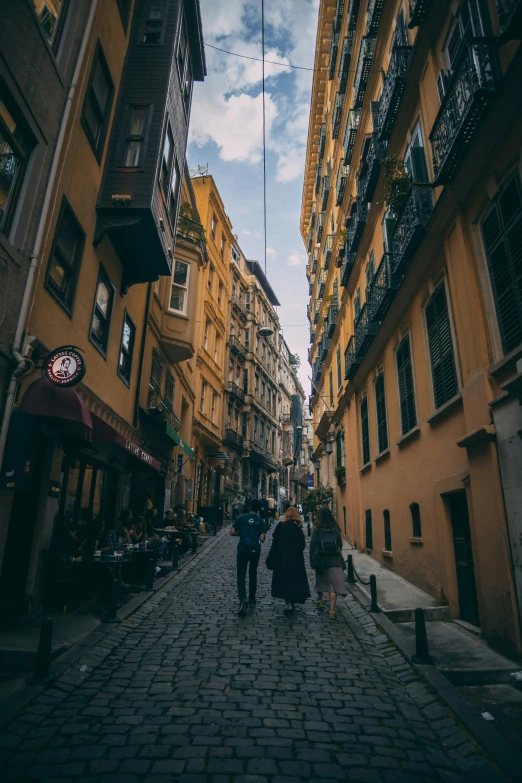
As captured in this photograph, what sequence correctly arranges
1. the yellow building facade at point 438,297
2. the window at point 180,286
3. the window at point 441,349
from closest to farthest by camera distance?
the yellow building facade at point 438,297 → the window at point 441,349 → the window at point 180,286

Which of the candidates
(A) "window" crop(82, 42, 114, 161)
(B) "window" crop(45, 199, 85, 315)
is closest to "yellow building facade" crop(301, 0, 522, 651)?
(A) "window" crop(82, 42, 114, 161)

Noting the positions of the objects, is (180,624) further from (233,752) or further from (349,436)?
(349,436)

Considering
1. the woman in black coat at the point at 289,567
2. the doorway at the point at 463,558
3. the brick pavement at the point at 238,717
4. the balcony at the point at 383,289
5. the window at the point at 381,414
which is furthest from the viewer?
the window at the point at 381,414

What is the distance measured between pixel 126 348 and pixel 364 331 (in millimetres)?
7063

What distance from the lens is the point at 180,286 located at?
62.2 ft

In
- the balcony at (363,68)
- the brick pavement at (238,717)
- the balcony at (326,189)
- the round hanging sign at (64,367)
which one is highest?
the balcony at (326,189)

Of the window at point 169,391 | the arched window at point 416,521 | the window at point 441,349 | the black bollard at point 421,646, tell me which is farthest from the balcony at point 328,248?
the black bollard at point 421,646

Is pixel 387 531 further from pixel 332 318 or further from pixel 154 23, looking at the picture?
pixel 154 23

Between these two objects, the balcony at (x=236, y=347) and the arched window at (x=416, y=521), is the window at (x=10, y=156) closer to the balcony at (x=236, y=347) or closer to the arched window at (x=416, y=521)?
the arched window at (x=416, y=521)

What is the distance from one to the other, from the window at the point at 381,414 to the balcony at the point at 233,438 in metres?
21.1

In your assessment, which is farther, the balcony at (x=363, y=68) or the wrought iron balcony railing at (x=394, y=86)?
the balcony at (x=363, y=68)

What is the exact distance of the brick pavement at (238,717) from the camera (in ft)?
11.8

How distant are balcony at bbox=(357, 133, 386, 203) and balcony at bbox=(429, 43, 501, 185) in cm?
455

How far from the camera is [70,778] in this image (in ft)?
11.2
